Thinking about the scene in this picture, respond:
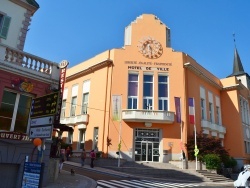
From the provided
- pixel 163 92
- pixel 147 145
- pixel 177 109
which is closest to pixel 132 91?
pixel 163 92

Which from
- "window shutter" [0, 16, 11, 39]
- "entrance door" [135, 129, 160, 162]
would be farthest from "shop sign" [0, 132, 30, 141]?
"entrance door" [135, 129, 160, 162]

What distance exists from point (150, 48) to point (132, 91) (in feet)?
18.0

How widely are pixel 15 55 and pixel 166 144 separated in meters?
18.3

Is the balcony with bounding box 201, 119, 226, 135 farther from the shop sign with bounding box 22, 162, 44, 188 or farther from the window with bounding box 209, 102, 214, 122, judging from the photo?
the shop sign with bounding box 22, 162, 44, 188

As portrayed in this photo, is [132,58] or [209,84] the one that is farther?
[209,84]

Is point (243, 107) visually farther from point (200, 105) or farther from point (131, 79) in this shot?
point (131, 79)

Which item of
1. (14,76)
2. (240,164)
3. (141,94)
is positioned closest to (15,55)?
(14,76)

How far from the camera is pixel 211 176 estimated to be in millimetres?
21875

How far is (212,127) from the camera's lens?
31.8 metres

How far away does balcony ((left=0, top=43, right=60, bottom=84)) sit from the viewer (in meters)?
11.9

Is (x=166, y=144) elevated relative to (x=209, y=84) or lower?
lower

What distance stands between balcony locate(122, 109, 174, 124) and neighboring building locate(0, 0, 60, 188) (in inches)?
516

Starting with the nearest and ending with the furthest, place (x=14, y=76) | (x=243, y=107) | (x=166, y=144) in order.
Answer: (x=14, y=76), (x=166, y=144), (x=243, y=107)

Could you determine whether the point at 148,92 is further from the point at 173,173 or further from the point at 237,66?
the point at 237,66
